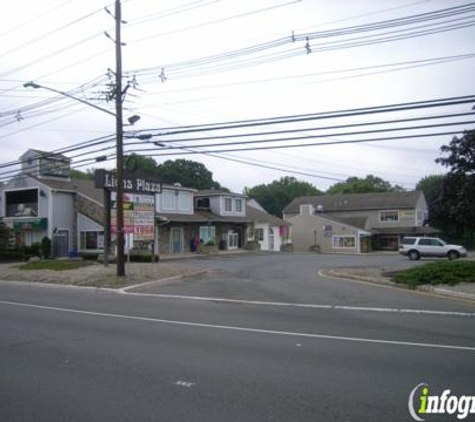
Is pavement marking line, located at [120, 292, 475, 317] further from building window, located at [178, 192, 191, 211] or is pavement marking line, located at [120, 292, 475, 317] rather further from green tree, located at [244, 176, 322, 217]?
green tree, located at [244, 176, 322, 217]

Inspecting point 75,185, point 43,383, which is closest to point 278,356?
point 43,383

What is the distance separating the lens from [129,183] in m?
25.1

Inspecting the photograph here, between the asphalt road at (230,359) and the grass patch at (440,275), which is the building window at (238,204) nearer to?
the grass patch at (440,275)

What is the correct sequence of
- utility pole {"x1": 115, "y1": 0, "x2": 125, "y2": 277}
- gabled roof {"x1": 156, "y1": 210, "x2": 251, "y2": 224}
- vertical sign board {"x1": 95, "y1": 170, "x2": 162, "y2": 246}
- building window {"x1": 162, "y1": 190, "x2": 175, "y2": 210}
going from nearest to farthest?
utility pole {"x1": 115, "y1": 0, "x2": 125, "y2": 277} < vertical sign board {"x1": 95, "y1": 170, "x2": 162, "y2": 246} < gabled roof {"x1": 156, "y1": 210, "x2": 251, "y2": 224} < building window {"x1": 162, "y1": 190, "x2": 175, "y2": 210}

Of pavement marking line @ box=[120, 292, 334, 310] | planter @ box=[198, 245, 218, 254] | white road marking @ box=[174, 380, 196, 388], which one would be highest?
planter @ box=[198, 245, 218, 254]

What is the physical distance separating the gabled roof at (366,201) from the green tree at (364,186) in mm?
17929

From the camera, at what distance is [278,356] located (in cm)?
773

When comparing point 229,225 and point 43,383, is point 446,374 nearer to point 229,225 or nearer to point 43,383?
point 43,383

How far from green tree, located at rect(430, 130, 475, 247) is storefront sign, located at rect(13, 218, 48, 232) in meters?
29.1

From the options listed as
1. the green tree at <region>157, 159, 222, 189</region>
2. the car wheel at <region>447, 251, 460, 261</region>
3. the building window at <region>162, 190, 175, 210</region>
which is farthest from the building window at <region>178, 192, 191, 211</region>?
the green tree at <region>157, 159, 222, 189</region>

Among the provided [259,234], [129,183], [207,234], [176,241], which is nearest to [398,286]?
[129,183]

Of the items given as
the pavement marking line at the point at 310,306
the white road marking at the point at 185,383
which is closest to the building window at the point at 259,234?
the pavement marking line at the point at 310,306

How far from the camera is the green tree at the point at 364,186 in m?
86.8

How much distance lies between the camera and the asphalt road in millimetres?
5455
